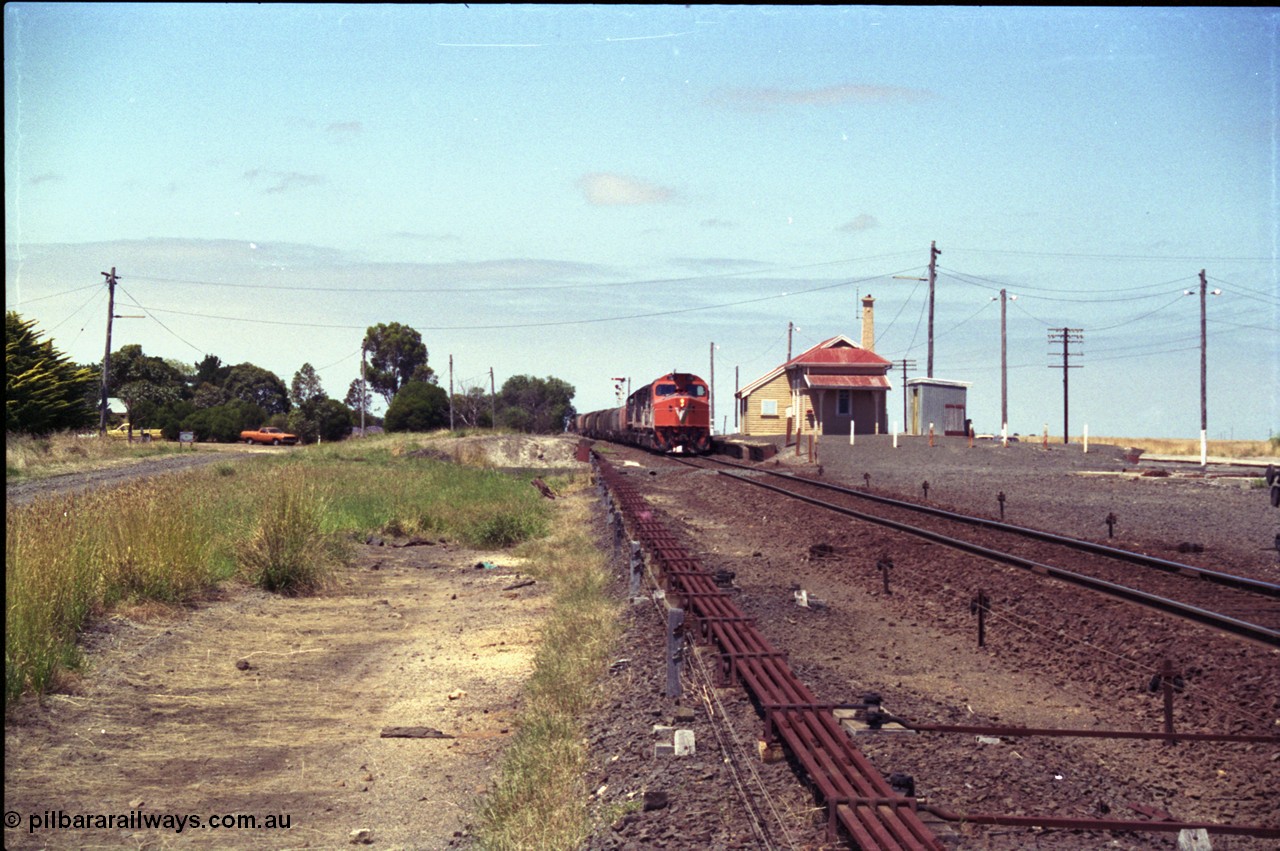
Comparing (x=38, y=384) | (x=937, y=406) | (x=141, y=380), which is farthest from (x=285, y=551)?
(x=141, y=380)

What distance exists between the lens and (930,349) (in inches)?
2160

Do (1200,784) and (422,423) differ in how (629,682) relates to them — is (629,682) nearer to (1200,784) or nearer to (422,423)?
(1200,784)

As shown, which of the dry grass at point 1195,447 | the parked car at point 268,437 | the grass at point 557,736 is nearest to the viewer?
the grass at point 557,736

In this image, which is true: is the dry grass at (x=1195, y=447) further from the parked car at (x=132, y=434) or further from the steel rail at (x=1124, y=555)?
the parked car at (x=132, y=434)

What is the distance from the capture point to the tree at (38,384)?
36.4m

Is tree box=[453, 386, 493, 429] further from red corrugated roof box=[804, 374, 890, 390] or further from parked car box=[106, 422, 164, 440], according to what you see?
red corrugated roof box=[804, 374, 890, 390]

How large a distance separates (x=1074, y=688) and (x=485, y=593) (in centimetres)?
748

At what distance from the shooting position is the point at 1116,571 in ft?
37.3

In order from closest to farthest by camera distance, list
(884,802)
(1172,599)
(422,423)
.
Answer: (884,802)
(1172,599)
(422,423)

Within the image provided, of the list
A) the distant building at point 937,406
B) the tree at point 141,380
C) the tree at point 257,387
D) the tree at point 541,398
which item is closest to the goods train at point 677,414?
the distant building at point 937,406

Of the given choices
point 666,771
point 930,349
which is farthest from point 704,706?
point 930,349

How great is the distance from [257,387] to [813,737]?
105 metres

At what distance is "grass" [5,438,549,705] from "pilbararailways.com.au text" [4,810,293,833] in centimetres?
161

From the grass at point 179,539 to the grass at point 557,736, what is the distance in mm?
3199
